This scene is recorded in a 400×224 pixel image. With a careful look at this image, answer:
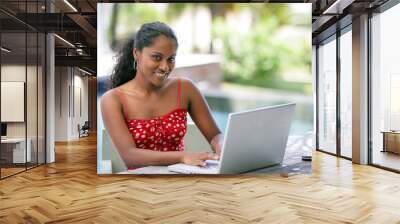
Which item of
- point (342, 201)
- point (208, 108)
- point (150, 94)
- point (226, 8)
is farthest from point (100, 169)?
point (342, 201)

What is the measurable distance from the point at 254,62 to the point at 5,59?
3.76 metres

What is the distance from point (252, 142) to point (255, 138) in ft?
0.25

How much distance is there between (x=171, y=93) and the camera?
20.1ft

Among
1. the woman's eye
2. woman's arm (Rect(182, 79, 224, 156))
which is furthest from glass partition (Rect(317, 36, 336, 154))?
the woman's eye

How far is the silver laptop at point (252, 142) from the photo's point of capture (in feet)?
19.9

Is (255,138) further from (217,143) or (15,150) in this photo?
(15,150)

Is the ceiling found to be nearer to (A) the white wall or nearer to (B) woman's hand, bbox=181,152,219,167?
(B) woman's hand, bbox=181,152,219,167

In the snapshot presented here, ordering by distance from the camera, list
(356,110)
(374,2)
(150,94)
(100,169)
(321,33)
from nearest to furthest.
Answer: (150,94)
(100,169)
(374,2)
(356,110)
(321,33)

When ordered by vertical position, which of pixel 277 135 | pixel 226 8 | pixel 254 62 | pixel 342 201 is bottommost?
pixel 342 201

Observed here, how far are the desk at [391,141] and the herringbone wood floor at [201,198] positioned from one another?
482 millimetres

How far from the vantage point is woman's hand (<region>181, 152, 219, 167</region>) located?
6.24 metres

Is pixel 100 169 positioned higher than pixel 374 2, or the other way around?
pixel 374 2

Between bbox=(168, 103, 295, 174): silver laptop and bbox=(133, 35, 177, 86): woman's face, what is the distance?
3.80 feet

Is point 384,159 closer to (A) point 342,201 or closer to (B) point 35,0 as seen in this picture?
(A) point 342,201
